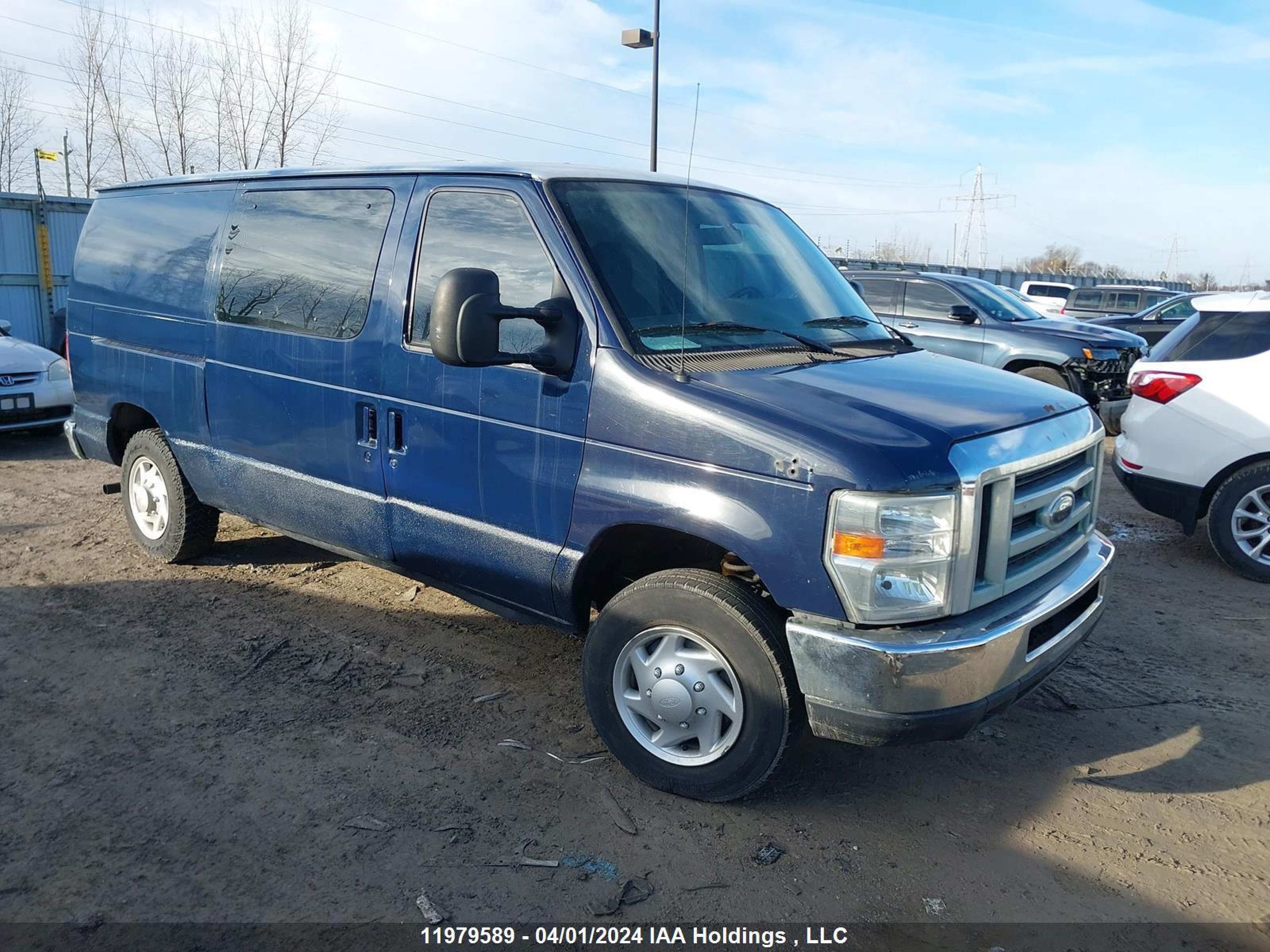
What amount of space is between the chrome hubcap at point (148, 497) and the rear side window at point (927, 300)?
29.2 ft

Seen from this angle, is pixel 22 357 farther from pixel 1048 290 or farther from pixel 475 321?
pixel 1048 290

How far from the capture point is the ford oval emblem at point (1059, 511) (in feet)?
11.1

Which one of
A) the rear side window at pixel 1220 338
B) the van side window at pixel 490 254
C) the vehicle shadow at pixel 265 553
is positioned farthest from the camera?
the rear side window at pixel 1220 338

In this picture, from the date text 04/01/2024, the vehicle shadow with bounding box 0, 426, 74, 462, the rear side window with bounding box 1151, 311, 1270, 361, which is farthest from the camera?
the vehicle shadow with bounding box 0, 426, 74, 462

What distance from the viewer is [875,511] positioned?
114 inches

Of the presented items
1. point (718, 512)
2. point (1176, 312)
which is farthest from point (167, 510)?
point (1176, 312)

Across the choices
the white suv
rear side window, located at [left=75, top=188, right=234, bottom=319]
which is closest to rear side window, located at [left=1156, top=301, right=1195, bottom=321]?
the white suv

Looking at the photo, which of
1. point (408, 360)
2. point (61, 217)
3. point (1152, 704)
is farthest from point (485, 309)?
point (61, 217)

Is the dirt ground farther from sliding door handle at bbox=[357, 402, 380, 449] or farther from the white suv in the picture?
the white suv

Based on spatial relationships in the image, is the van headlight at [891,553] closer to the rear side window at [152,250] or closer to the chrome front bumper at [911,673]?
the chrome front bumper at [911,673]

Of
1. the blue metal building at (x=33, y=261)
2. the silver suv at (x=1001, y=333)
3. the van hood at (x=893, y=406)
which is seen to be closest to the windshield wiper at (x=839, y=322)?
the van hood at (x=893, y=406)

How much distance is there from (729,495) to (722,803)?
3.75 ft

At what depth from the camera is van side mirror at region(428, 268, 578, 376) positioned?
10.9ft

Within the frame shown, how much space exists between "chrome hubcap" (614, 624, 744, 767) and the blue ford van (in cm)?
1
